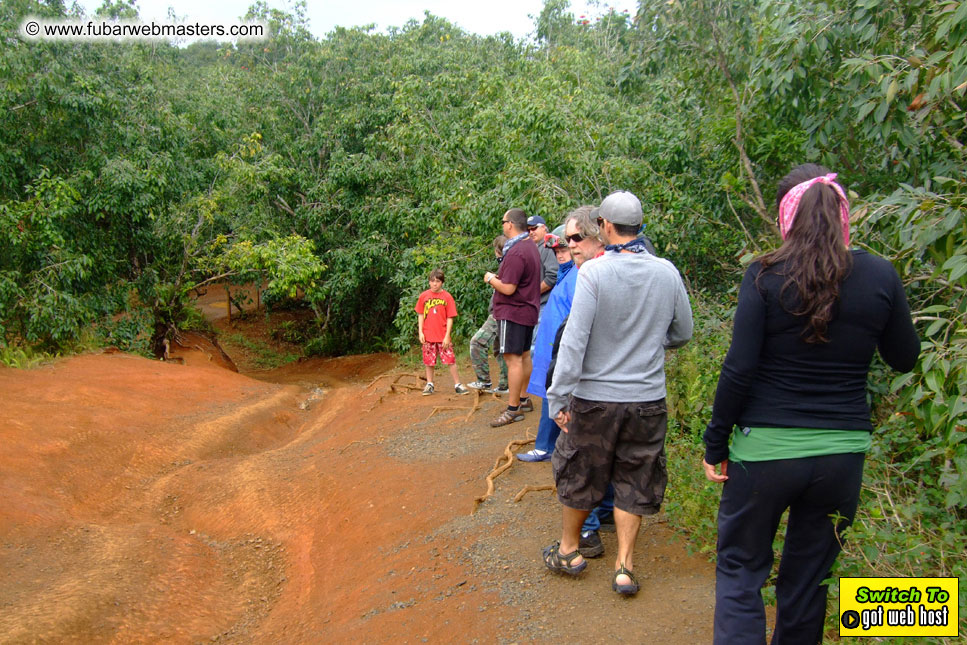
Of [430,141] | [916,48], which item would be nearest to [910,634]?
[916,48]

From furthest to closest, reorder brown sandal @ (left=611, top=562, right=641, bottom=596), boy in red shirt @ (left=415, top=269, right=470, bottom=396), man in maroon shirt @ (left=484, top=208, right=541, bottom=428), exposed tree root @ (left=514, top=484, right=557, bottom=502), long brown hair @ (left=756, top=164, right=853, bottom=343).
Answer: boy in red shirt @ (left=415, top=269, right=470, bottom=396), man in maroon shirt @ (left=484, top=208, right=541, bottom=428), exposed tree root @ (left=514, top=484, right=557, bottom=502), brown sandal @ (left=611, top=562, right=641, bottom=596), long brown hair @ (left=756, top=164, right=853, bottom=343)

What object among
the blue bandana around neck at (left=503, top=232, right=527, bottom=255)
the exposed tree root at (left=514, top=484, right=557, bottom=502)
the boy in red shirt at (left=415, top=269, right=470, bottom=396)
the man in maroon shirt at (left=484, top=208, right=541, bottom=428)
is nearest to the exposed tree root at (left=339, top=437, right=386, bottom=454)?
the boy in red shirt at (left=415, top=269, right=470, bottom=396)

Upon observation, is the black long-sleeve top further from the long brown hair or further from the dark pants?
the dark pants

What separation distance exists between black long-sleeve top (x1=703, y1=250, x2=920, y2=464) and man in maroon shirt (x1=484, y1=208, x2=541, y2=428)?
3.57m

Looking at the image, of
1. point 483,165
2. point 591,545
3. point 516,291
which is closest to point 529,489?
point 591,545

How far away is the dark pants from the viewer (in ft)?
7.83

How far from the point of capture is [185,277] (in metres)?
14.6

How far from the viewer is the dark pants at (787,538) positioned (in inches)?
94.0

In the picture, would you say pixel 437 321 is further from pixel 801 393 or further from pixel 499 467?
pixel 801 393

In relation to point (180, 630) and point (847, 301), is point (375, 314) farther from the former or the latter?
point (847, 301)

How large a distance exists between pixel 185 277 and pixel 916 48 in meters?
13.1

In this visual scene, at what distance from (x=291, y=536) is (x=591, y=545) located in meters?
2.88

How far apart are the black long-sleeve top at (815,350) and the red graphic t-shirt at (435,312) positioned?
19.4 ft

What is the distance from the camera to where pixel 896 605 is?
8.55ft
